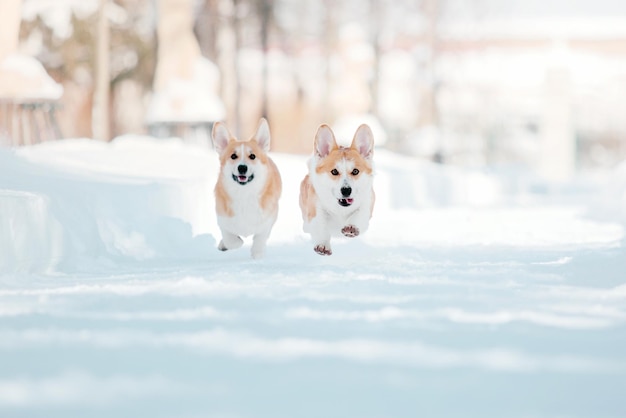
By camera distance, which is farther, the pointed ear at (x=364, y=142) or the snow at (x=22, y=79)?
the snow at (x=22, y=79)

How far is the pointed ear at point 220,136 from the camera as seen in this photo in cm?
751

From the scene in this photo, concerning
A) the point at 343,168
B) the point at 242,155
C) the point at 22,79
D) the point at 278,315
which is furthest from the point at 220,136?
the point at 22,79

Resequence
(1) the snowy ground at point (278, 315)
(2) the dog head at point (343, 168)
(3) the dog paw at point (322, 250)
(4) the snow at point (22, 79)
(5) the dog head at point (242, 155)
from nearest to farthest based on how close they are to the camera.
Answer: (1) the snowy ground at point (278, 315) → (2) the dog head at point (343, 168) → (5) the dog head at point (242, 155) → (3) the dog paw at point (322, 250) → (4) the snow at point (22, 79)

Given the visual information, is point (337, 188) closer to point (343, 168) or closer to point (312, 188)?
point (343, 168)

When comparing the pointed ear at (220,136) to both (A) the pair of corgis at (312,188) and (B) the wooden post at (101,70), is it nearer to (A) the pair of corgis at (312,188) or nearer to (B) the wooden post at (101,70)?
(A) the pair of corgis at (312,188)

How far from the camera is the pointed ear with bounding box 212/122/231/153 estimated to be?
7512 mm

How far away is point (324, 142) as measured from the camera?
296 inches

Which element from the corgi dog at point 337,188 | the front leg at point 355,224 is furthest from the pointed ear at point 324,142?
the front leg at point 355,224

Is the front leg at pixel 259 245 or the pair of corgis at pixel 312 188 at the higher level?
the pair of corgis at pixel 312 188

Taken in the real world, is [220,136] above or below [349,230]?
above

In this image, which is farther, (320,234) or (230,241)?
(230,241)

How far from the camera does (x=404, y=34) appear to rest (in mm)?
31344

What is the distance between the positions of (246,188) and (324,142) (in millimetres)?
632

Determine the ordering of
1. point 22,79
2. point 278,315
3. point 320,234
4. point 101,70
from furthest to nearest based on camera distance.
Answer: point 101,70 < point 22,79 < point 320,234 < point 278,315
